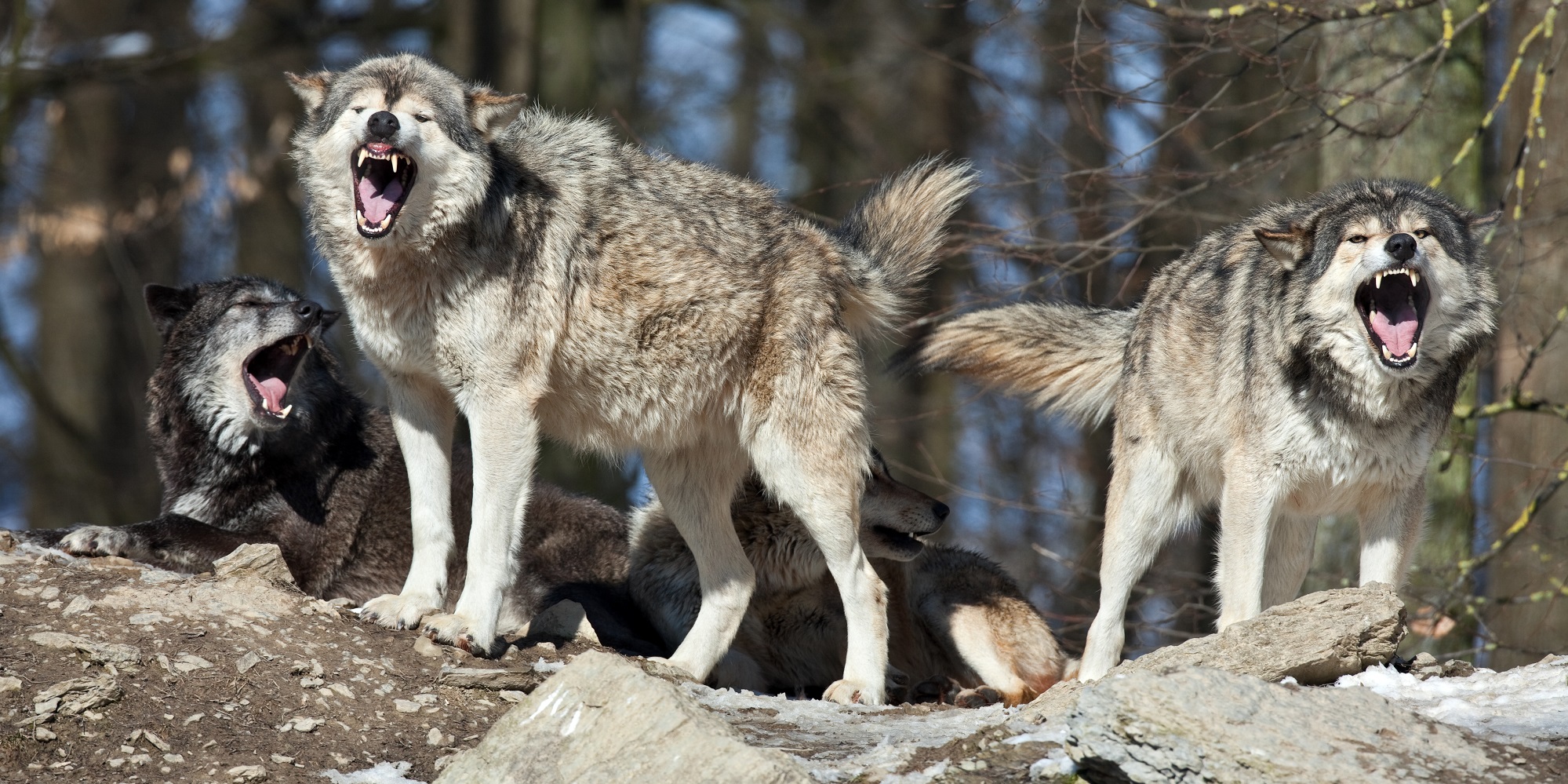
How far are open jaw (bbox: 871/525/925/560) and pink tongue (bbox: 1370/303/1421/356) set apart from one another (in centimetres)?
258

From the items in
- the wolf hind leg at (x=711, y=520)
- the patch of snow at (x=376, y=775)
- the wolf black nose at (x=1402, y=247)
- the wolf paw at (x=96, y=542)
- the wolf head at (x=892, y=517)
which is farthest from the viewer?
the wolf head at (x=892, y=517)

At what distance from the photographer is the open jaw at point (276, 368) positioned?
672 cm

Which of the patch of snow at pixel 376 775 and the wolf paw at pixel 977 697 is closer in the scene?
the patch of snow at pixel 376 775

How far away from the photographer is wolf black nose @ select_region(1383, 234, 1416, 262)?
5305 mm

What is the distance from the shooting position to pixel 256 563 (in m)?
5.95

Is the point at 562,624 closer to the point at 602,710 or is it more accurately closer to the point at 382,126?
the point at 602,710

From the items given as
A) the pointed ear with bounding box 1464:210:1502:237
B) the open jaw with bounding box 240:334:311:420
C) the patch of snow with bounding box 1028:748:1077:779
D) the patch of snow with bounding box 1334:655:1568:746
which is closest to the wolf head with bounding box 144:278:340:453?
the open jaw with bounding box 240:334:311:420

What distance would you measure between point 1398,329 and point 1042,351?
190 centimetres

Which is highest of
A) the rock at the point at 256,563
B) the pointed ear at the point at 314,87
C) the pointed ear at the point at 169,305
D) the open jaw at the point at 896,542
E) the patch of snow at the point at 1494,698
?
the pointed ear at the point at 314,87

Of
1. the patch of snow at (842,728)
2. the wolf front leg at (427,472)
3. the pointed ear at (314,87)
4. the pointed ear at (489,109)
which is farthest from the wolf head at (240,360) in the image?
the patch of snow at (842,728)

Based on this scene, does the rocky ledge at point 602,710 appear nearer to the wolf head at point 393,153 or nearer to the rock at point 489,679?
the rock at point 489,679

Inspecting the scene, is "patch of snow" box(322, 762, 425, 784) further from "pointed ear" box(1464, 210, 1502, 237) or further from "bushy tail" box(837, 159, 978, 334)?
"pointed ear" box(1464, 210, 1502, 237)

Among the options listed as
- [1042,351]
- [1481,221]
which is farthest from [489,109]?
[1481,221]

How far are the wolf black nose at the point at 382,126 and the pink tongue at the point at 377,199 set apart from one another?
0.73ft
